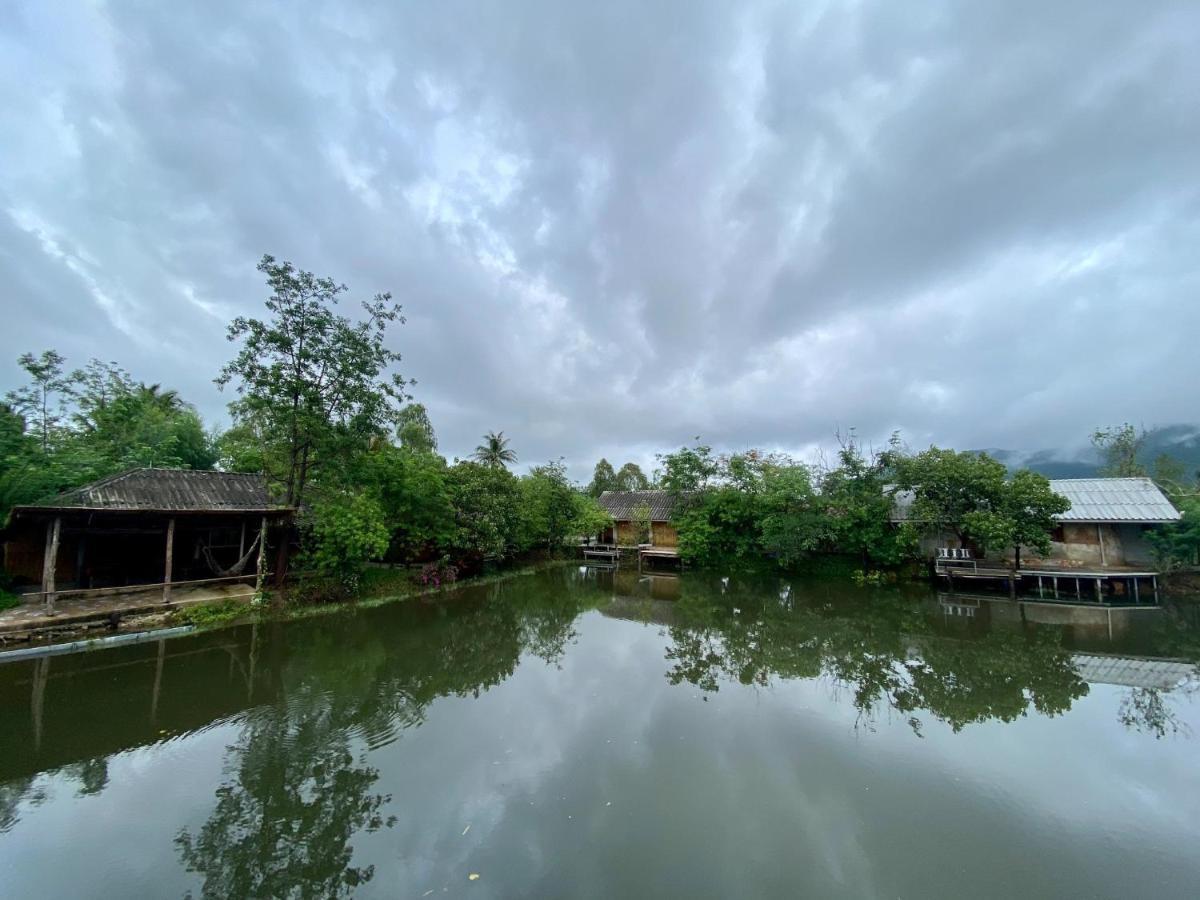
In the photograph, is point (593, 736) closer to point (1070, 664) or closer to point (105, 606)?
point (1070, 664)

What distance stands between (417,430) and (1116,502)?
28512mm

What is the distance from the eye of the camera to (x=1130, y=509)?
51.2ft

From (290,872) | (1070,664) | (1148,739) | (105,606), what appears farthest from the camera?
(105,606)

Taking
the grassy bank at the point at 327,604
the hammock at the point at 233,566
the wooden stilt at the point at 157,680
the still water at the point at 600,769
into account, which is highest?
the hammock at the point at 233,566

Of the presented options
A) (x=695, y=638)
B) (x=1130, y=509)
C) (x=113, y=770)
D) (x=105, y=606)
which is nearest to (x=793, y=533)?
(x=695, y=638)

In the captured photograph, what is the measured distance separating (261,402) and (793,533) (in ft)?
57.4

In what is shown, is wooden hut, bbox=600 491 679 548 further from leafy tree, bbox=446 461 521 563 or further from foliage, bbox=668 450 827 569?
leafy tree, bbox=446 461 521 563

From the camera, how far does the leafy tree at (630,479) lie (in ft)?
132

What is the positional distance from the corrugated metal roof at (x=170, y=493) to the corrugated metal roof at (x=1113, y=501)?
20241 millimetres

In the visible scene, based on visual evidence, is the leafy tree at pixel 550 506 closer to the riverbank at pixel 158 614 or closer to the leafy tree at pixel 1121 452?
the riverbank at pixel 158 614

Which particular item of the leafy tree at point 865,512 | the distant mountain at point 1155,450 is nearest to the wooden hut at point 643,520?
the leafy tree at point 865,512

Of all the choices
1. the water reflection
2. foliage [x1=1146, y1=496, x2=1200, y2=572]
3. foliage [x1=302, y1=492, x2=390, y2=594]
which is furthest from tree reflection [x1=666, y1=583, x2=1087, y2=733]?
foliage [x1=1146, y1=496, x2=1200, y2=572]

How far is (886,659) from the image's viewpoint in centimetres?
911

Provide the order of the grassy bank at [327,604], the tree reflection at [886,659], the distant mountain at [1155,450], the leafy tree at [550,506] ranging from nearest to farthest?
the tree reflection at [886,659]
the grassy bank at [327,604]
the leafy tree at [550,506]
the distant mountain at [1155,450]
